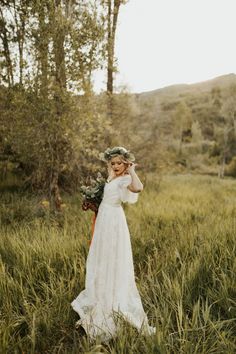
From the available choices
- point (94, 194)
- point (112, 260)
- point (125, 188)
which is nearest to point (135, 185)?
point (125, 188)

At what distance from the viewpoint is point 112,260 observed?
106 inches

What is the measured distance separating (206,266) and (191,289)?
17.8 inches

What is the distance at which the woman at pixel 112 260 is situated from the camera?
2.68m

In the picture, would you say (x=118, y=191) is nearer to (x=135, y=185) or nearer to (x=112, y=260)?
(x=135, y=185)

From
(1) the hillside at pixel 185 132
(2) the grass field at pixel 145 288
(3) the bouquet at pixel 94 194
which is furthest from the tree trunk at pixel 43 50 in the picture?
(1) the hillside at pixel 185 132

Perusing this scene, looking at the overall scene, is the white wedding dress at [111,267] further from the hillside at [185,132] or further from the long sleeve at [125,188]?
the hillside at [185,132]

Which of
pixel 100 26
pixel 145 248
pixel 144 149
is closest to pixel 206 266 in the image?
pixel 145 248

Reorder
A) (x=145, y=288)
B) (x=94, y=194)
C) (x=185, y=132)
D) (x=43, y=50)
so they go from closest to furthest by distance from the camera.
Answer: (x=94, y=194) → (x=145, y=288) → (x=43, y=50) → (x=185, y=132)

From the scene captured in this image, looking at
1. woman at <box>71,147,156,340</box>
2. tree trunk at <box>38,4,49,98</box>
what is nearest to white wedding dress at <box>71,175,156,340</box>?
woman at <box>71,147,156,340</box>

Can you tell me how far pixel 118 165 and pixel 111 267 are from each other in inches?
34.4

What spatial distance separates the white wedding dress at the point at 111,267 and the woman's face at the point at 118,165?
0.06 meters

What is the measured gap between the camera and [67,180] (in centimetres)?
907

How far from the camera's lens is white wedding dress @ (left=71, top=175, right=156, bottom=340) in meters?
2.68

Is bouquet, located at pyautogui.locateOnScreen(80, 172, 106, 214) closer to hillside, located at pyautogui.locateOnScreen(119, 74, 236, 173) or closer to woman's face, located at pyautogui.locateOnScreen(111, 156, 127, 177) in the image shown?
woman's face, located at pyautogui.locateOnScreen(111, 156, 127, 177)
